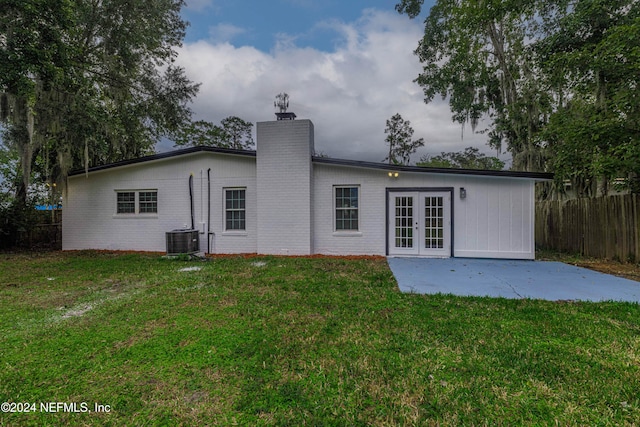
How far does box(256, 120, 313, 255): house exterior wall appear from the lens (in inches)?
333

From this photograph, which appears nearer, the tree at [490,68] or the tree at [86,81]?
the tree at [86,81]

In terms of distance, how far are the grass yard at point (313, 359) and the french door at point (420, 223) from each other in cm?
395

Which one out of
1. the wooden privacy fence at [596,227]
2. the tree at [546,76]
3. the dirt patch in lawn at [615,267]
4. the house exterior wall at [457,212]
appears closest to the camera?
the dirt patch in lawn at [615,267]

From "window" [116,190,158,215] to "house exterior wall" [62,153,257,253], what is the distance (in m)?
0.15

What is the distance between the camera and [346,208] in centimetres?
869

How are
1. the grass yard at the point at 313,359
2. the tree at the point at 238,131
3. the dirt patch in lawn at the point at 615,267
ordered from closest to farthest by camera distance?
1. the grass yard at the point at 313,359
2. the dirt patch in lawn at the point at 615,267
3. the tree at the point at 238,131

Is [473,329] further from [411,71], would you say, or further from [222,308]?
[411,71]

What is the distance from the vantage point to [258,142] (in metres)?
8.66

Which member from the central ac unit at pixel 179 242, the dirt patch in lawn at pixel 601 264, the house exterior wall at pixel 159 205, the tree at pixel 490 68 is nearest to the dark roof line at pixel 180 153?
the house exterior wall at pixel 159 205

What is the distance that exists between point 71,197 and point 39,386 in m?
10.2

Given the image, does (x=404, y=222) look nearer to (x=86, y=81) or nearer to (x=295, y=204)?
(x=295, y=204)

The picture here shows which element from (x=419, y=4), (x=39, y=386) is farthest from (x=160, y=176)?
(x=419, y=4)

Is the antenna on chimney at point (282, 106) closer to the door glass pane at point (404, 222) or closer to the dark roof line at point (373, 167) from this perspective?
the dark roof line at point (373, 167)

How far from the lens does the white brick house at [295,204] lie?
7973 millimetres
